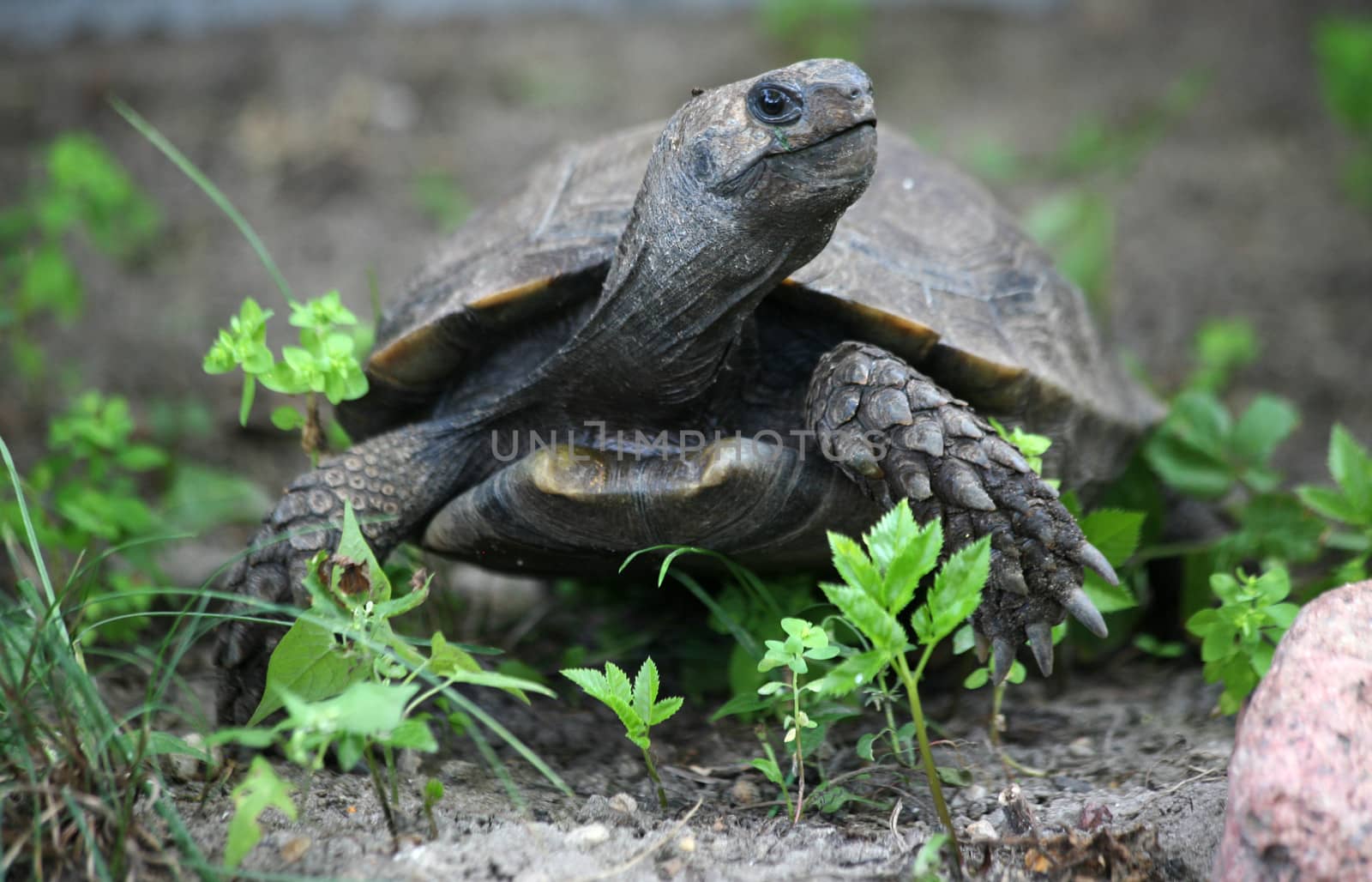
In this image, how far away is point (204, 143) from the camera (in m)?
6.81

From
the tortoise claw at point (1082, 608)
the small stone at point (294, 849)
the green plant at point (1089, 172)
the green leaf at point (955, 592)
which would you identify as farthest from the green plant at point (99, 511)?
the green plant at point (1089, 172)

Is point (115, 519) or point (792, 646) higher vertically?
point (792, 646)

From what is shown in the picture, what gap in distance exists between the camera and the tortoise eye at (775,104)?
7.19 feet

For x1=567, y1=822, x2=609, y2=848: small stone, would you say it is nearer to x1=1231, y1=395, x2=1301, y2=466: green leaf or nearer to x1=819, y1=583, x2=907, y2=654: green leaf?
x1=819, y1=583, x2=907, y2=654: green leaf

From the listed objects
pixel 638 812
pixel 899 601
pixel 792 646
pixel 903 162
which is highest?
pixel 903 162

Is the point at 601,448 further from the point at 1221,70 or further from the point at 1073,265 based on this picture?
the point at 1221,70

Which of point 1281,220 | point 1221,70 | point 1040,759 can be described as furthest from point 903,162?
point 1221,70

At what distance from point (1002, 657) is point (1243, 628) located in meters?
0.47

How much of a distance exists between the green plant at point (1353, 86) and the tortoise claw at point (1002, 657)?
4.26 metres

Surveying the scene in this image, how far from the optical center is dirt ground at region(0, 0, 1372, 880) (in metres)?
2.08

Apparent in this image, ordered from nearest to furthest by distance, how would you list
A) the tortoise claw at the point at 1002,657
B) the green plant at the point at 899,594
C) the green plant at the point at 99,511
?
the green plant at the point at 899,594
the tortoise claw at the point at 1002,657
the green plant at the point at 99,511

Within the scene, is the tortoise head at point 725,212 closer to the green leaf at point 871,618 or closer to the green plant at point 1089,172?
the green leaf at point 871,618

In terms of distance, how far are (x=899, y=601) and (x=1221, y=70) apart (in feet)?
23.6

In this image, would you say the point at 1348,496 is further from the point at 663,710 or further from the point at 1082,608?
the point at 663,710
